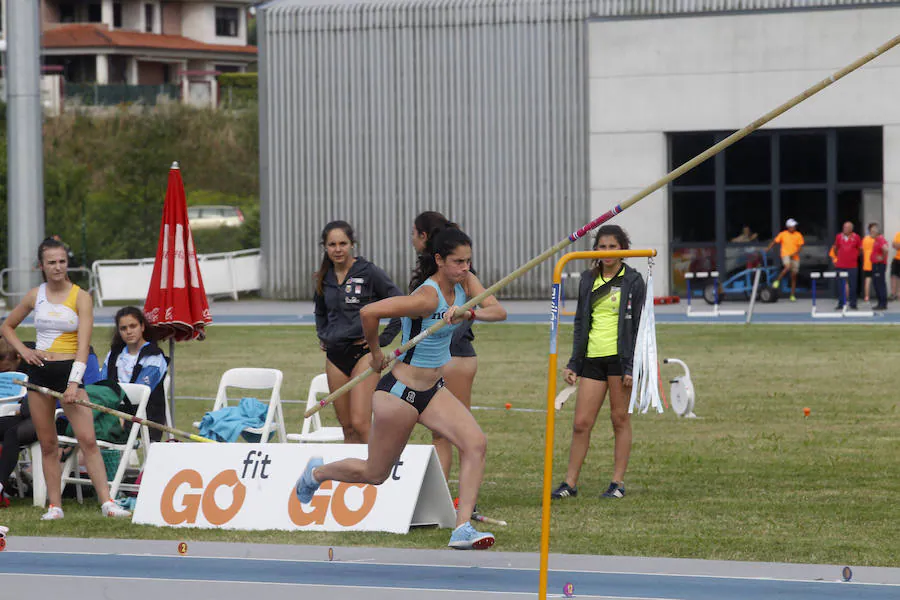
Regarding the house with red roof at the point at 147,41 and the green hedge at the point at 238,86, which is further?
the house with red roof at the point at 147,41

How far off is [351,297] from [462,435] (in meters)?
2.29

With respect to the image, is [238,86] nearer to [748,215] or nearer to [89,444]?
[748,215]

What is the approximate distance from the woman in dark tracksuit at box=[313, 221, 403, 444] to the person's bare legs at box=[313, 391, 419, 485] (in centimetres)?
201

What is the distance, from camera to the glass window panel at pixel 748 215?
34188 mm

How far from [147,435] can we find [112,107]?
175ft

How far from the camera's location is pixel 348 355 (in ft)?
33.5

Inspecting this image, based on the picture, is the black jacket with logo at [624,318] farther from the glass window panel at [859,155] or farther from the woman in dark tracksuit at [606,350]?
the glass window panel at [859,155]

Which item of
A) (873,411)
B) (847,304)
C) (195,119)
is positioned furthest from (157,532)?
(195,119)

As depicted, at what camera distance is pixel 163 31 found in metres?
80.9

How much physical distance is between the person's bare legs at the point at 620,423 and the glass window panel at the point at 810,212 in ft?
81.1

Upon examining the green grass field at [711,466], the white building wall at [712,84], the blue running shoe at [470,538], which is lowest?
the green grass field at [711,466]

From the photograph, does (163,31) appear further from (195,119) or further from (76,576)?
(76,576)

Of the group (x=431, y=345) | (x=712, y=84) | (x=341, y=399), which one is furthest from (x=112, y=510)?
(x=712, y=84)

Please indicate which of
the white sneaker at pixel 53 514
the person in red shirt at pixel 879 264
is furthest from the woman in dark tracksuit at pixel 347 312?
the person in red shirt at pixel 879 264
